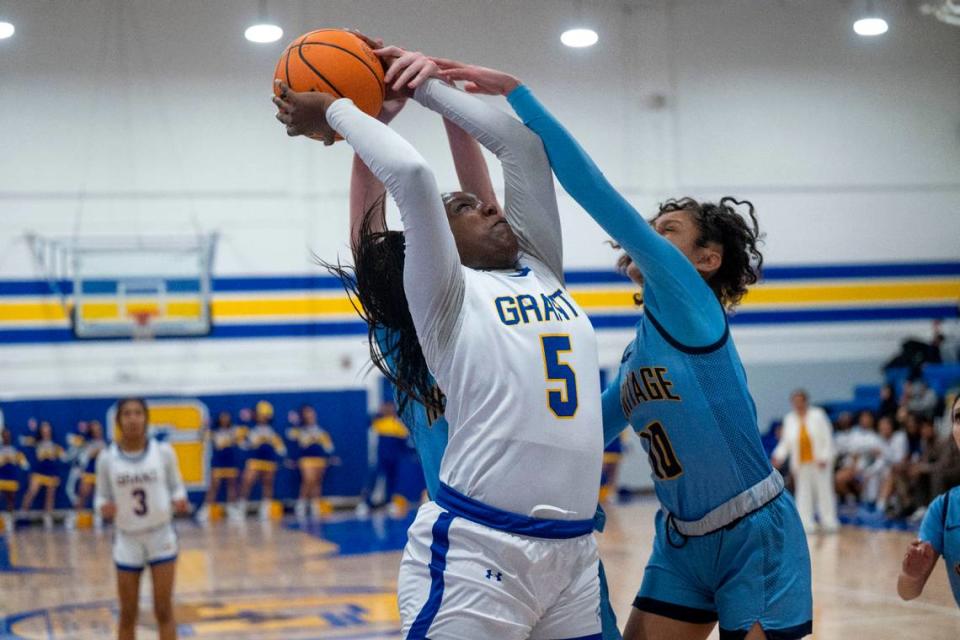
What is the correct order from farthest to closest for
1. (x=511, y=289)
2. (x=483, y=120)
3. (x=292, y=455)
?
(x=292, y=455), (x=483, y=120), (x=511, y=289)

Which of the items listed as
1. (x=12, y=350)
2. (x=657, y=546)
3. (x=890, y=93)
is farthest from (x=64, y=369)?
(x=657, y=546)

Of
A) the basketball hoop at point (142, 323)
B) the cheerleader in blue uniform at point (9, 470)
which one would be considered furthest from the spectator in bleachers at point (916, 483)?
the cheerleader in blue uniform at point (9, 470)

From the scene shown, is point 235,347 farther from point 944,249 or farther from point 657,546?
point 657,546

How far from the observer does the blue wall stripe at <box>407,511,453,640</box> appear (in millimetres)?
2465

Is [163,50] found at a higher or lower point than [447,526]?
higher

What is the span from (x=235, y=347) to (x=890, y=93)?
39.5 feet

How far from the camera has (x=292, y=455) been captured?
17109 mm

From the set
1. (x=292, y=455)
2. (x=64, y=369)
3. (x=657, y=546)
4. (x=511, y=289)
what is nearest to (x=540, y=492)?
(x=511, y=289)

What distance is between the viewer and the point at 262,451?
16.9 m

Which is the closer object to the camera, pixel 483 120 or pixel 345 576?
pixel 483 120

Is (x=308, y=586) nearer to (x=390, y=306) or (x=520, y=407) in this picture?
(x=390, y=306)

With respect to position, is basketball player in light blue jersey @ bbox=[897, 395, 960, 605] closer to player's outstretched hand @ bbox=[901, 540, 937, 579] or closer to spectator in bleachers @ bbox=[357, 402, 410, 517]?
player's outstretched hand @ bbox=[901, 540, 937, 579]

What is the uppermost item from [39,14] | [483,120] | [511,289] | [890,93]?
[39,14]

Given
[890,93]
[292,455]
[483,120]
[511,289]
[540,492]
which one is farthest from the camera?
[890,93]
